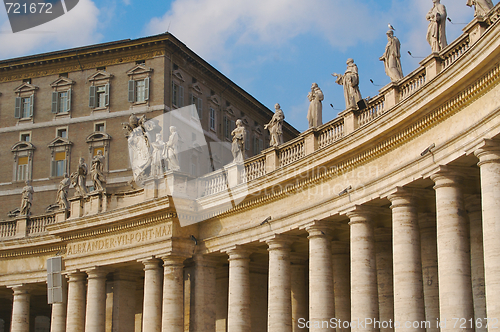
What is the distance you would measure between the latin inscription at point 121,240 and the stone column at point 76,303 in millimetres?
1492

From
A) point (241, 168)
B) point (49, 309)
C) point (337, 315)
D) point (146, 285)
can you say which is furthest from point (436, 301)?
point (49, 309)

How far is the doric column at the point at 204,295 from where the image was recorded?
119 ft

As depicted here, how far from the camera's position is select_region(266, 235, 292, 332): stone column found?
31750mm

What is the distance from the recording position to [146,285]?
123 feet

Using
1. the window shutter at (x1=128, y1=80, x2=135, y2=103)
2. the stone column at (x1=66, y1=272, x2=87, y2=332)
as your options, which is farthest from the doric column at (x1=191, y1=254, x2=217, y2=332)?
the window shutter at (x1=128, y1=80, x2=135, y2=103)

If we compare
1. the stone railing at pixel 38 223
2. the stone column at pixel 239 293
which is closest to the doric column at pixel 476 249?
the stone column at pixel 239 293

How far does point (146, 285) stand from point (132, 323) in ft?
16.2

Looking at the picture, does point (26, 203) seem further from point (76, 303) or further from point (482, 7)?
point (482, 7)

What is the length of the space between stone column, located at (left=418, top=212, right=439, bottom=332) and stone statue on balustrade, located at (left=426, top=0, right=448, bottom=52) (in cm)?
707

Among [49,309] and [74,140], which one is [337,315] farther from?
[74,140]

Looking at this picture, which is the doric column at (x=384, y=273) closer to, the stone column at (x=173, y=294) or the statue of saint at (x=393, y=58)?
the statue of saint at (x=393, y=58)

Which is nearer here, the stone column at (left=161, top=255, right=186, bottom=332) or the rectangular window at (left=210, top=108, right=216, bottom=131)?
the stone column at (left=161, top=255, right=186, bottom=332)

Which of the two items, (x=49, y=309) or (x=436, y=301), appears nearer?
(x=436, y=301)

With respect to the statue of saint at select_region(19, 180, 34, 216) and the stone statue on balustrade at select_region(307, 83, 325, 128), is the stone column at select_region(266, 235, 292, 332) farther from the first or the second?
the statue of saint at select_region(19, 180, 34, 216)
